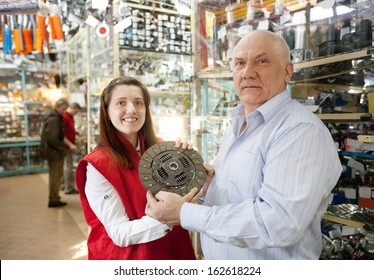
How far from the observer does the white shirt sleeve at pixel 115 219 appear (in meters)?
1.06

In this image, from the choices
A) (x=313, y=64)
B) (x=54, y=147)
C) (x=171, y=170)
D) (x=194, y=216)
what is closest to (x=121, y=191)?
(x=171, y=170)

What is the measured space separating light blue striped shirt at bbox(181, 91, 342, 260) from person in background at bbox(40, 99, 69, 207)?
3.28 m

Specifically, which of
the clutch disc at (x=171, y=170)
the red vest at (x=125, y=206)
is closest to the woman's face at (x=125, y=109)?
the red vest at (x=125, y=206)

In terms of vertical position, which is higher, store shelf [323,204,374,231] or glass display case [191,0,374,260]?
glass display case [191,0,374,260]

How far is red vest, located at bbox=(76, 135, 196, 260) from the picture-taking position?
111 cm

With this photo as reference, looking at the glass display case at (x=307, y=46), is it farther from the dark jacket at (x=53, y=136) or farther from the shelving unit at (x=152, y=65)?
the dark jacket at (x=53, y=136)

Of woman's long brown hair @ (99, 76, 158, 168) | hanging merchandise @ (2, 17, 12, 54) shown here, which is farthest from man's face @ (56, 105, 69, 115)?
woman's long brown hair @ (99, 76, 158, 168)

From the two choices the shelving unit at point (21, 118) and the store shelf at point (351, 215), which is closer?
the store shelf at point (351, 215)

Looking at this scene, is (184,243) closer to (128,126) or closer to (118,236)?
(118,236)

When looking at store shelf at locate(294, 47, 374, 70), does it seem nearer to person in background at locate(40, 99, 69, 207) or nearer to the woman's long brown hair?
the woman's long brown hair

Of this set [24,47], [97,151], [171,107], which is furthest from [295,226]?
[24,47]

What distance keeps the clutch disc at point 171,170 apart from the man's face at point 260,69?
275 millimetres

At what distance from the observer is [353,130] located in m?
1.48

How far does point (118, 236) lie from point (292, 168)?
636mm
